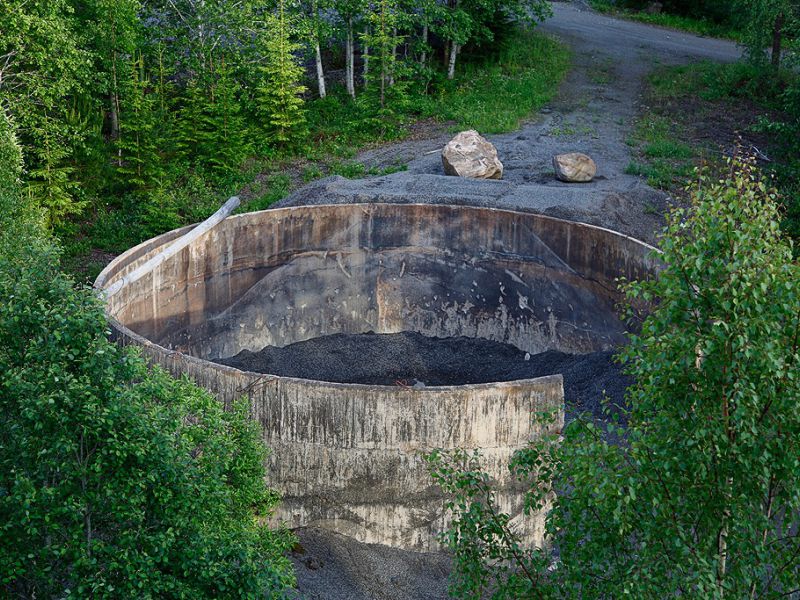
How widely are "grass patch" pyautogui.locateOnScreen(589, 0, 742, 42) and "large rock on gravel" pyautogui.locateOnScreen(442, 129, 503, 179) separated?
1716cm

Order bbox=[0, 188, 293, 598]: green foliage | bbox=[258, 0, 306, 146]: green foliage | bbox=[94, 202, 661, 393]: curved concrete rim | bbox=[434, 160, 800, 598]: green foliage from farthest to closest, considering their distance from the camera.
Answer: bbox=[258, 0, 306, 146]: green foliage → bbox=[94, 202, 661, 393]: curved concrete rim → bbox=[0, 188, 293, 598]: green foliage → bbox=[434, 160, 800, 598]: green foliage

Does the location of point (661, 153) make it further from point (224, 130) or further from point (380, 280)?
point (224, 130)

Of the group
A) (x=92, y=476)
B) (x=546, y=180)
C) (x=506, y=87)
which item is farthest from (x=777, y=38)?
(x=92, y=476)

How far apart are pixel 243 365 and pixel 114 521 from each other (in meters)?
9.92

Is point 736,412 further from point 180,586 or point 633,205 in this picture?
point 633,205

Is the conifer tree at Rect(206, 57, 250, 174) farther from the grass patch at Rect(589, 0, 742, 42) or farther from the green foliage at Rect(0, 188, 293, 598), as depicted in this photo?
the grass patch at Rect(589, 0, 742, 42)

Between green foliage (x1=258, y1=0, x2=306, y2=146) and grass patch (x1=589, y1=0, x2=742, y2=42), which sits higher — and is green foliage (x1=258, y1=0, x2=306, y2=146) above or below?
below

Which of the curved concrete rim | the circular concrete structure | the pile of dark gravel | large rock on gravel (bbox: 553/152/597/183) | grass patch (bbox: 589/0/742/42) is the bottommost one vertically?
the pile of dark gravel

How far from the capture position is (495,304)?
1997 centimetres

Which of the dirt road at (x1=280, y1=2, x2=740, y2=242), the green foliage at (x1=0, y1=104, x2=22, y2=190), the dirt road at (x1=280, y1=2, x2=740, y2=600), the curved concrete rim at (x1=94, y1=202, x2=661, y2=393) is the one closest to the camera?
the curved concrete rim at (x1=94, y1=202, x2=661, y2=393)

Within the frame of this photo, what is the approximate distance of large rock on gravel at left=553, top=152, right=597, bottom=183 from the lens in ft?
78.9

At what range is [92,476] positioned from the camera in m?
8.05

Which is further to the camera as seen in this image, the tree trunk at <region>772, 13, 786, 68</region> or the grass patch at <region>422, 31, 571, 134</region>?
the tree trunk at <region>772, 13, 786, 68</region>

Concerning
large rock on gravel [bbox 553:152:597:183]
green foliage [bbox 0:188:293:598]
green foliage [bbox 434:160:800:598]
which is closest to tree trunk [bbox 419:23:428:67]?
large rock on gravel [bbox 553:152:597:183]
